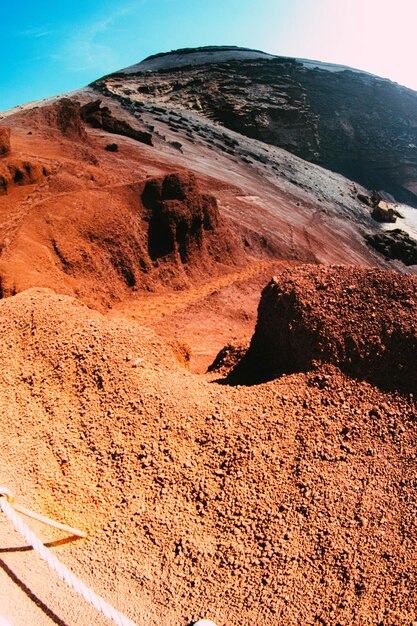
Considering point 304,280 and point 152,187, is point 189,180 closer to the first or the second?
point 152,187

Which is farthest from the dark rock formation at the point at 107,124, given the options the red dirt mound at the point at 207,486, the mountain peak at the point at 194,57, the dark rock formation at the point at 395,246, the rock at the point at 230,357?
the mountain peak at the point at 194,57

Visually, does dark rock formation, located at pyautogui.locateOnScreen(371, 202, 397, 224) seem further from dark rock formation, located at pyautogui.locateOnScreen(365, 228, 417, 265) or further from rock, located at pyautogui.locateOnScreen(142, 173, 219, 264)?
rock, located at pyautogui.locateOnScreen(142, 173, 219, 264)

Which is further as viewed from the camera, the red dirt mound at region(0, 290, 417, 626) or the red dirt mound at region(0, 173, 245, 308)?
the red dirt mound at region(0, 173, 245, 308)

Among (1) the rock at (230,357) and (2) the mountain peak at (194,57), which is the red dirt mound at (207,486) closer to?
(1) the rock at (230,357)

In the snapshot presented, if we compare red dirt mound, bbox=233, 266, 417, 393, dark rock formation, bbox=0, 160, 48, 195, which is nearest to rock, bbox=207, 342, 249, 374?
red dirt mound, bbox=233, 266, 417, 393

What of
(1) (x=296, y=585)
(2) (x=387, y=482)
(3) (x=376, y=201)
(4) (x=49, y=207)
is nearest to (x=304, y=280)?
(2) (x=387, y=482)
